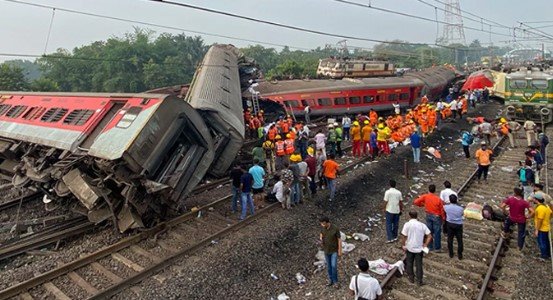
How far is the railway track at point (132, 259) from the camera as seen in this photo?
6871 millimetres

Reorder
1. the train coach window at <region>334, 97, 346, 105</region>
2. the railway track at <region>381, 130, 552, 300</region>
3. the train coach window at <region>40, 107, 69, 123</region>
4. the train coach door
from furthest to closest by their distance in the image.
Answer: the train coach window at <region>334, 97, 346, 105</region> → the train coach window at <region>40, 107, 69, 123</region> → the train coach door → the railway track at <region>381, 130, 552, 300</region>

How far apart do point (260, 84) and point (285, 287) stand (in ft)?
60.4

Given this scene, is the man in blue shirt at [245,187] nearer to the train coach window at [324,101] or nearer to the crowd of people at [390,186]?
the crowd of people at [390,186]

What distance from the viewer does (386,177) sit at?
12.9 metres

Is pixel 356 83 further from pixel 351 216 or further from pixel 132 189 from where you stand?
pixel 132 189

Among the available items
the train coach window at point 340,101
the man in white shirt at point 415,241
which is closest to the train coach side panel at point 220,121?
the man in white shirt at point 415,241

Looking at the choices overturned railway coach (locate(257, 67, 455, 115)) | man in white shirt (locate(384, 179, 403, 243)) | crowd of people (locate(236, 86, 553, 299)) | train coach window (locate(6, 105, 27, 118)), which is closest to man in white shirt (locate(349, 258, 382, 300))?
crowd of people (locate(236, 86, 553, 299))

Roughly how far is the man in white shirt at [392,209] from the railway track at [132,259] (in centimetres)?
313

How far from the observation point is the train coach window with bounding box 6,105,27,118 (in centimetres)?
1214

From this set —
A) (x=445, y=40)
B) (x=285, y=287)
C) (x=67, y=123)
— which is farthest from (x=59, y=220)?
(x=445, y=40)

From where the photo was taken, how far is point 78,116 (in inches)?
386

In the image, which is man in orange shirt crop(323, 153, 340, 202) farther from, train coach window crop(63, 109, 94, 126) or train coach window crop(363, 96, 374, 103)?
train coach window crop(363, 96, 374, 103)

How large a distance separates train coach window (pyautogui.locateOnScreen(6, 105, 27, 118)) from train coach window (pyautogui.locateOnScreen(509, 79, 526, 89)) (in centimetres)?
2128

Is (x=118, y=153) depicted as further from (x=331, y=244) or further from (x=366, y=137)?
(x=366, y=137)
